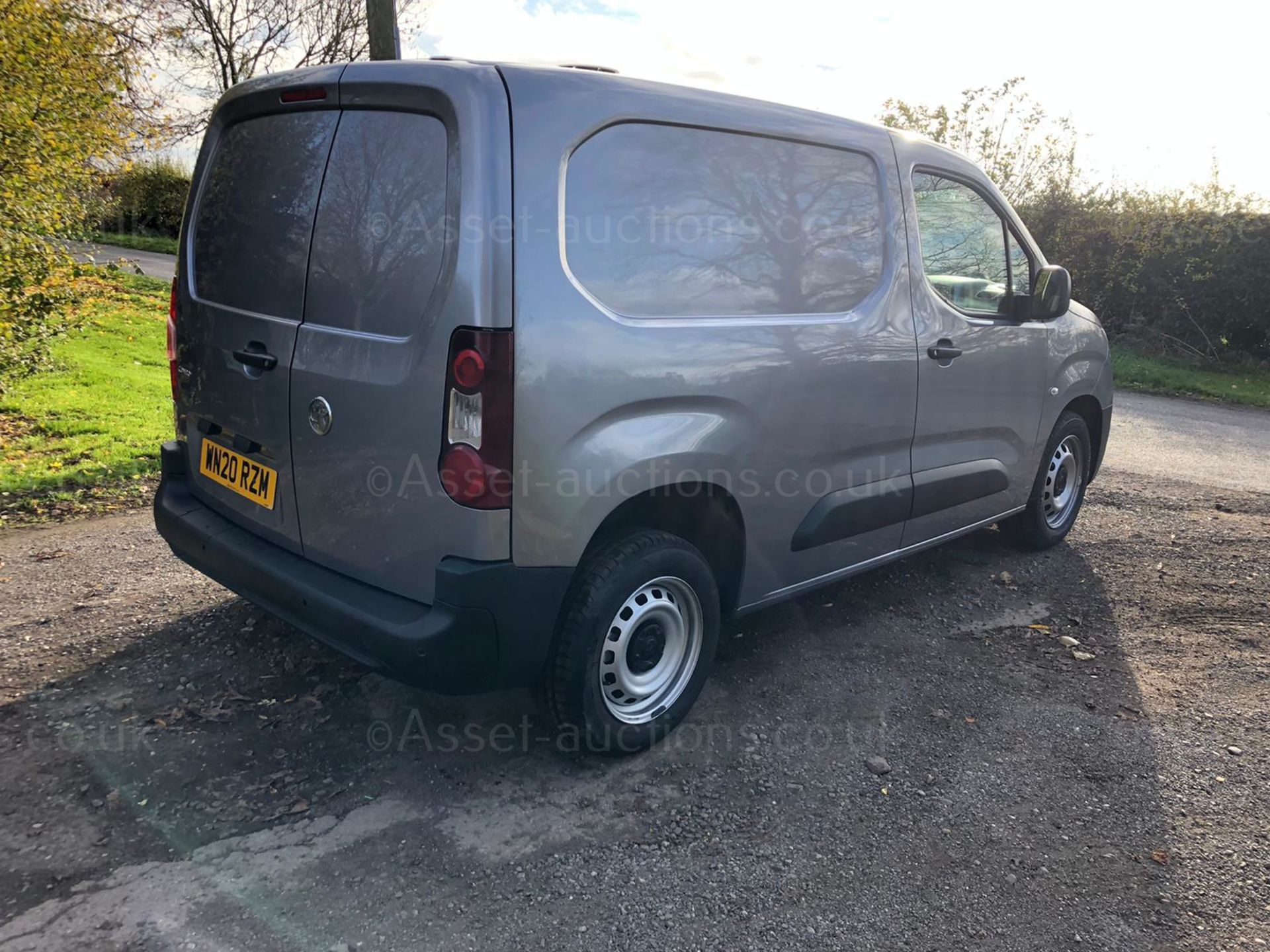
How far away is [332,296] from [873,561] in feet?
8.11

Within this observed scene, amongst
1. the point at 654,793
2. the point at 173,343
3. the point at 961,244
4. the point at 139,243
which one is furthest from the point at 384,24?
the point at 139,243

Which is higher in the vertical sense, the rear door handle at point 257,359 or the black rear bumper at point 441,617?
the rear door handle at point 257,359

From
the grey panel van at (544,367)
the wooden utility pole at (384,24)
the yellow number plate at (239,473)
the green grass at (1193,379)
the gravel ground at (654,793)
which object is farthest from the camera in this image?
the green grass at (1193,379)

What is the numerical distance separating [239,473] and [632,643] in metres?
1.48

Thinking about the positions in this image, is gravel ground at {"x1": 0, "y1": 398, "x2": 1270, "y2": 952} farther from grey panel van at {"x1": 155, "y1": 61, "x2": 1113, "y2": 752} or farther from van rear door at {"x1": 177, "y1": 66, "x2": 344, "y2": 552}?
van rear door at {"x1": 177, "y1": 66, "x2": 344, "y2": 552}

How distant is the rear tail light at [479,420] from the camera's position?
2361 mm

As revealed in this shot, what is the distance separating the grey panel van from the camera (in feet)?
7.99

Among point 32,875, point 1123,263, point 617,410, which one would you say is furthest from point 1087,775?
point 1123,263

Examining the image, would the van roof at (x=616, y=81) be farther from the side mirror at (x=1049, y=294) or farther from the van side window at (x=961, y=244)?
the side mirror at (x=1049, y=294)

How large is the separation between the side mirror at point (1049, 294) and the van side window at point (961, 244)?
0.14 meters

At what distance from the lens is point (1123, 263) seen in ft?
46.3

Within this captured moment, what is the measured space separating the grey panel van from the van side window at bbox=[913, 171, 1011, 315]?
55 mm

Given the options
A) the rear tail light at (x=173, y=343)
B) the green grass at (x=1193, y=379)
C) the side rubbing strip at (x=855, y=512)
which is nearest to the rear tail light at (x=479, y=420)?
the side rubbing strip at (x=855, y=512)

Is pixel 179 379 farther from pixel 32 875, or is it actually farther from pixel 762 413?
pixel 762 413
